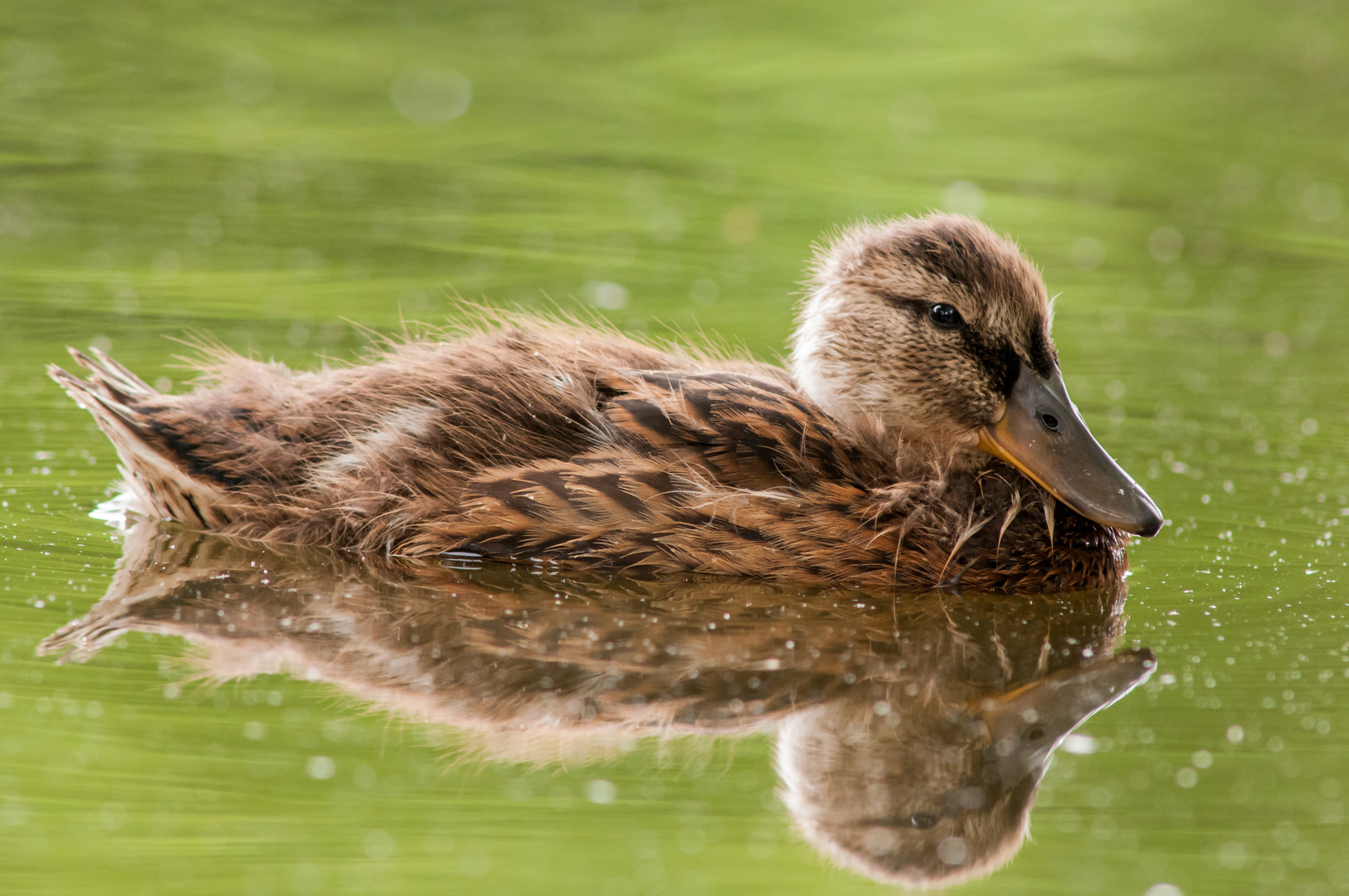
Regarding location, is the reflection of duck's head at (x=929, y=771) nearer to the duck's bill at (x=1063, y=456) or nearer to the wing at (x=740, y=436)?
the duck's bill at (x=1063, y=456)

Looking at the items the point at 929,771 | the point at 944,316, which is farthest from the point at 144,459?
the point at 929,771

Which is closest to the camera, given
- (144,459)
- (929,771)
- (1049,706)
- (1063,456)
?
(929,771)

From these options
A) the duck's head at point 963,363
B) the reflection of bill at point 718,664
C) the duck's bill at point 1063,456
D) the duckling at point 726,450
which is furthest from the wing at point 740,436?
the duck's bill at point 1063,456

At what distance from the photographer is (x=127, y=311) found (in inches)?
364

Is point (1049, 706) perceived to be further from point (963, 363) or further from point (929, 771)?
point (963, 363)

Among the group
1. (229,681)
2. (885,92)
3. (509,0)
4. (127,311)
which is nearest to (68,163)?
(127,311)

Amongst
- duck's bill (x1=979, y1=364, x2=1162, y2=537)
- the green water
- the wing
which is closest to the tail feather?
the green water

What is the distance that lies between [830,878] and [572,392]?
8.53ft

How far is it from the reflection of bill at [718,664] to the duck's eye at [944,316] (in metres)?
1.04

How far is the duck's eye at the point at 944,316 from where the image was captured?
20.8 ft

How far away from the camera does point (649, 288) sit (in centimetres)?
1007

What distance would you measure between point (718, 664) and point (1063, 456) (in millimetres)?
1681

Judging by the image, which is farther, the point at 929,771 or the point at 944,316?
the point at 944,316

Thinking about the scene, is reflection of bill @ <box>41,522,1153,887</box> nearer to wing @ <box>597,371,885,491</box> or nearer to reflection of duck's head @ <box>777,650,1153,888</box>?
reflection of duck's head @ <box>777,650,1153,888</box>
